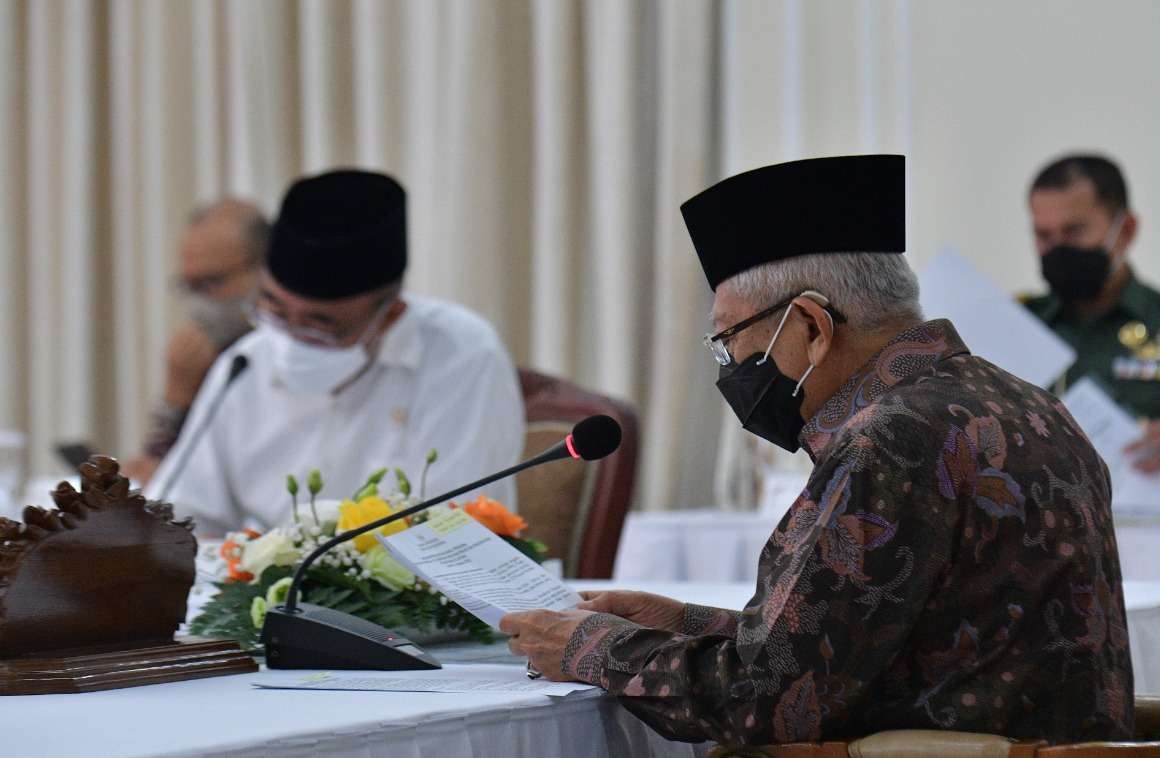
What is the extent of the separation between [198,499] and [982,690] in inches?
100.0

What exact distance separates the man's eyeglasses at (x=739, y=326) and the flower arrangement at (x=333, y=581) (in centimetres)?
53

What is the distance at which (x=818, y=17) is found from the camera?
6078mm

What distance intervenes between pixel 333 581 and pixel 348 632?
Answer: 0.24m

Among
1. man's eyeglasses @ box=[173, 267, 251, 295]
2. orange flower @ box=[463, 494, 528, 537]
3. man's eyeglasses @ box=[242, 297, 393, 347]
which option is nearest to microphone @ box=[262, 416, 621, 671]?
orange flower @ box=[463, 494, 528, 537]

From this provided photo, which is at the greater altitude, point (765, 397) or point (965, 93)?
point (965, 93)

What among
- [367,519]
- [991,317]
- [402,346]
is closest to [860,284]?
[367,519]

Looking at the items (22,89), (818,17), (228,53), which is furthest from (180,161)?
(818,17)

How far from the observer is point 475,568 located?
86.4 inches

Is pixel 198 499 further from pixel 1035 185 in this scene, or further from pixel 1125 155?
pixel 1125 155

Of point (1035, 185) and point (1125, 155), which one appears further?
point (1125, 155)

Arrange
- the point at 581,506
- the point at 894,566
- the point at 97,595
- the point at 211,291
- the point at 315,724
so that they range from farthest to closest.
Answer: the point at 211,291, the point at 581,506, the point at 97,595, the point at 894,566, the point at 315,724

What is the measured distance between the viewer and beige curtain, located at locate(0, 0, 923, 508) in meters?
6.09

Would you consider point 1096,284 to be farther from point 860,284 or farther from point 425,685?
point 425,685

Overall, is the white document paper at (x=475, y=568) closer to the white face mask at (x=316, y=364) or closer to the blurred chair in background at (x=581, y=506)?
the blurred chair in background at (x=581, y=506)
